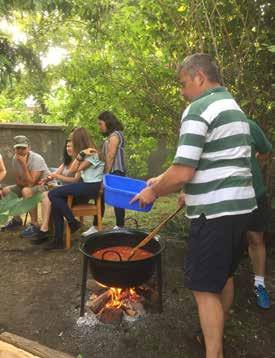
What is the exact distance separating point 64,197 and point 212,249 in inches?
127

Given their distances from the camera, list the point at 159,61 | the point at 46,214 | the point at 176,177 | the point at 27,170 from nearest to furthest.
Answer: the point at 176,177 → the point at 159,61 → the point at 46,214 → the point at 27,170

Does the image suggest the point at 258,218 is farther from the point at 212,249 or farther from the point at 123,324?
the point at 123,324

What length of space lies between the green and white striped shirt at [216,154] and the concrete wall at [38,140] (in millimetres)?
6346

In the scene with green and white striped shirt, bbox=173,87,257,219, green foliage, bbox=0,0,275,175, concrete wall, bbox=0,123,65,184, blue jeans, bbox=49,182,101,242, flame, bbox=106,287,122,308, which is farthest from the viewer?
concrete wall, bbox=0,123,65,184

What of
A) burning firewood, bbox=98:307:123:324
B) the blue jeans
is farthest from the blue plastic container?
the blue jeans

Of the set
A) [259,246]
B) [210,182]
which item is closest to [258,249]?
[259,246]

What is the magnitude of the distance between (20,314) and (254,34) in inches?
141

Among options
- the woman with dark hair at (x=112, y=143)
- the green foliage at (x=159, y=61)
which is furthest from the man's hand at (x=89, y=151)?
the green foliage at (x=159, y=61)

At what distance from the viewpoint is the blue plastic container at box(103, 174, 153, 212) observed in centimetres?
366

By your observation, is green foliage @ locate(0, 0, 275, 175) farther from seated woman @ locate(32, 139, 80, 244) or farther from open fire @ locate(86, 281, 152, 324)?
open fire @ locate(86, 281, 152, 324)

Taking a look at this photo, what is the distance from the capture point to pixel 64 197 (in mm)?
5414

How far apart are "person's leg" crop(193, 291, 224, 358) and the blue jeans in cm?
303

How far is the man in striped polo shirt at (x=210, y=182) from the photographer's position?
2402 millimetres

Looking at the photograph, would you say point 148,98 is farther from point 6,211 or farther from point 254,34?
point 6,211
